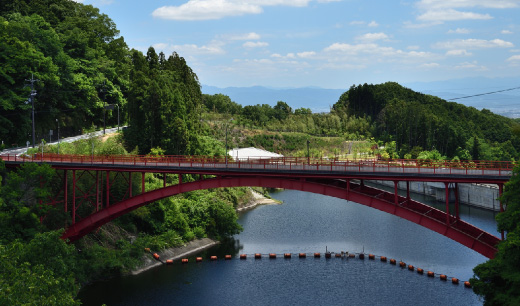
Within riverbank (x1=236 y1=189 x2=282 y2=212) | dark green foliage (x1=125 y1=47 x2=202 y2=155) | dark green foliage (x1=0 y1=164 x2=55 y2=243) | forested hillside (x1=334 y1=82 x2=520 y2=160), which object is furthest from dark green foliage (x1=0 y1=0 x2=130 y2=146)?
forested hillside (x1=334 y1=82 x2=520 y2=160)

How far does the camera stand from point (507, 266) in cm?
3709

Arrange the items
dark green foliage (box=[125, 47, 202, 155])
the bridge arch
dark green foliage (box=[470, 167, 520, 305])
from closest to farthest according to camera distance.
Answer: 1. dark green foliage (box=[470, 167, 520, 305])
2. the bridge arch
3. dark green foliage (box=[125, 47, 202, 155])

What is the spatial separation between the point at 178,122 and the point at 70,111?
1765 centimetres

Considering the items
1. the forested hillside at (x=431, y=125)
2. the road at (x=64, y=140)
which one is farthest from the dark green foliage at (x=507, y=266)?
the forested hillside at (x=431, y=125)

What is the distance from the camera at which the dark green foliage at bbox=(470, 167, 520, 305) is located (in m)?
36.3

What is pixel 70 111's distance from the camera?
8575 centimetres

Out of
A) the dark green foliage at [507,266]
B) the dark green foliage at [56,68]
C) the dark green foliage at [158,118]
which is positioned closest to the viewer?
the dark green foliage at [507,266]

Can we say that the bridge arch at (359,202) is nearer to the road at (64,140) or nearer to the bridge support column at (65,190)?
the bridge support column at (65,190)

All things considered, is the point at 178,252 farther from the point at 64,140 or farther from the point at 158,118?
the point at 64,140

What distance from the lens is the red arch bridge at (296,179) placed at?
4531 cm

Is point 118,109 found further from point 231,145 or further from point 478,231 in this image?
point 478,231

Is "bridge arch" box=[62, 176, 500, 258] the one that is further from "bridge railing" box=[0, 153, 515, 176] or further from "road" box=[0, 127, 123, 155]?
"road" box=[0, 127, 123, 155]

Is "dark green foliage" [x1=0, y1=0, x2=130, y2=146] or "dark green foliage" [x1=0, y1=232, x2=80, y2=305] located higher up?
"dark green foliage" [x1=0, y1=0, x2=130, y2=146]

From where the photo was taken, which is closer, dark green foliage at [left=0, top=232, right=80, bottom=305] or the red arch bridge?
dark green foliage at [left=0, top=232, right=80, bottom=305]
